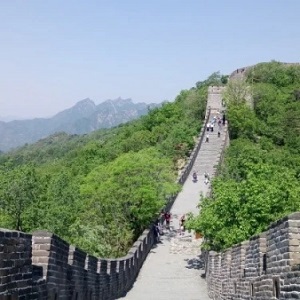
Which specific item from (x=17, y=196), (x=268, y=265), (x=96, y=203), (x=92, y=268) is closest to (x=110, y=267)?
(x=92, y=268)

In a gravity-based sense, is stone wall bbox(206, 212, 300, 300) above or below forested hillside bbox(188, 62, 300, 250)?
below

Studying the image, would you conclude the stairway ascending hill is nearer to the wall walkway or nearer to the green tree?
the wall walkway

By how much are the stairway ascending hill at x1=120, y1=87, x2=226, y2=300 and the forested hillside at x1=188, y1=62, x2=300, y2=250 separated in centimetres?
152

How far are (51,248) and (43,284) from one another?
437 mm

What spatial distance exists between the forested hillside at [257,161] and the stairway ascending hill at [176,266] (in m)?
1.52

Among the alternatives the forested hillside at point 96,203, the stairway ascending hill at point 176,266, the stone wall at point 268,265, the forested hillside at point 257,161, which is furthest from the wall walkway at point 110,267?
the stone wall at point 268,265

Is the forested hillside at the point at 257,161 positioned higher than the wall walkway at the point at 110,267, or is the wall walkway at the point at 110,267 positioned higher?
the forested hillside at the point at 257,161

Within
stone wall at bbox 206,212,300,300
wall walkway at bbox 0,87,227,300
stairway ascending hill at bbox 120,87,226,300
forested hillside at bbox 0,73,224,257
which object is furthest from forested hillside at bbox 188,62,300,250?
stone wall at bbox 206,212,300,300

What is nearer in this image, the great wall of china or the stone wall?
the great wall of china

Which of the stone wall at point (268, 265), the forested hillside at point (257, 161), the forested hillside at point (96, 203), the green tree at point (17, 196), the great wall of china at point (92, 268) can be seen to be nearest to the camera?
the great wall of china at point (92, 268)

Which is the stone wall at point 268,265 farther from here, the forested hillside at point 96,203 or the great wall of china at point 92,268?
the forested hillside at point 96,203

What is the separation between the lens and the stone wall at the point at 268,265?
627cm

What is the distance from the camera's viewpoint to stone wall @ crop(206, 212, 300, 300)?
6.27m

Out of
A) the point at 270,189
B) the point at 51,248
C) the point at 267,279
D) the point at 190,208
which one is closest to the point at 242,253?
the point at 267,279
